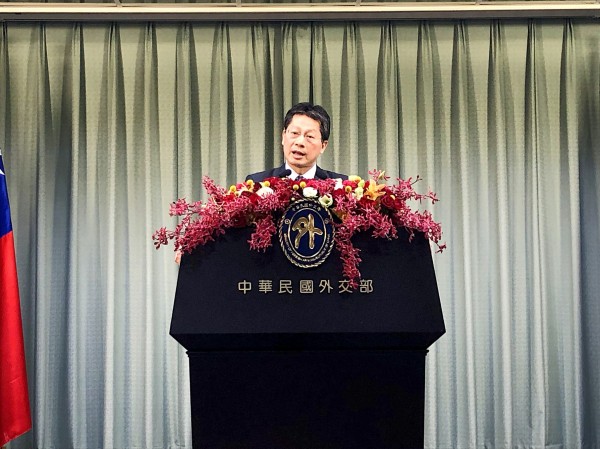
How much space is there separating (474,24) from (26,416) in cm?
338

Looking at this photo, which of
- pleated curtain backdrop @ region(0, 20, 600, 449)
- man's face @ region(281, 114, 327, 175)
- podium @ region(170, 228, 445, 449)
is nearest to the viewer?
podium @ region(170, 228, 445, 449)

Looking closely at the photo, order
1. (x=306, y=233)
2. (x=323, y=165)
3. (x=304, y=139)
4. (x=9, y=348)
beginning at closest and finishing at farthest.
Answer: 1. (x=306, y=233)
2. (x=304, y=139)
3. (x=9, y=348)
4. (x=323, y=165)

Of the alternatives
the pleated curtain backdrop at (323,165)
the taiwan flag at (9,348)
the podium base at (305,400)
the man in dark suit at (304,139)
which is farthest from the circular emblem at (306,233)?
the pleated curtain backdrop at (323,165)

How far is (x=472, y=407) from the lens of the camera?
4.93 m

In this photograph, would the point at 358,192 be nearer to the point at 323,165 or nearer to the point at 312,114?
the point at 312,114

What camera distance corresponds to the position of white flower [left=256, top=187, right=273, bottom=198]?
227 centimetres

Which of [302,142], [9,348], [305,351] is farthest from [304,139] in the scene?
[9,348]

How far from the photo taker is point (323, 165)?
16.7ft

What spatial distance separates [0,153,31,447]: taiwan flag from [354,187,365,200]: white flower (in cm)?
267

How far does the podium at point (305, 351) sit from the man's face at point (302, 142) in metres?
1.00

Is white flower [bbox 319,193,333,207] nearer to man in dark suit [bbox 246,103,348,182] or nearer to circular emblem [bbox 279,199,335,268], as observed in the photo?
circular emblem [bbox 279,199,335,268]

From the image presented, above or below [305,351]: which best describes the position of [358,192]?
above

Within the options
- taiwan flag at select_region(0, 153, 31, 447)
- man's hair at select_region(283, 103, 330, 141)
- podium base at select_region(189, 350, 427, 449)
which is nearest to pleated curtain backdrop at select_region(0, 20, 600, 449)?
taiwan flag at select_region(0, 153, 31, 447)

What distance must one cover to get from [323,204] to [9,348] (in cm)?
271
